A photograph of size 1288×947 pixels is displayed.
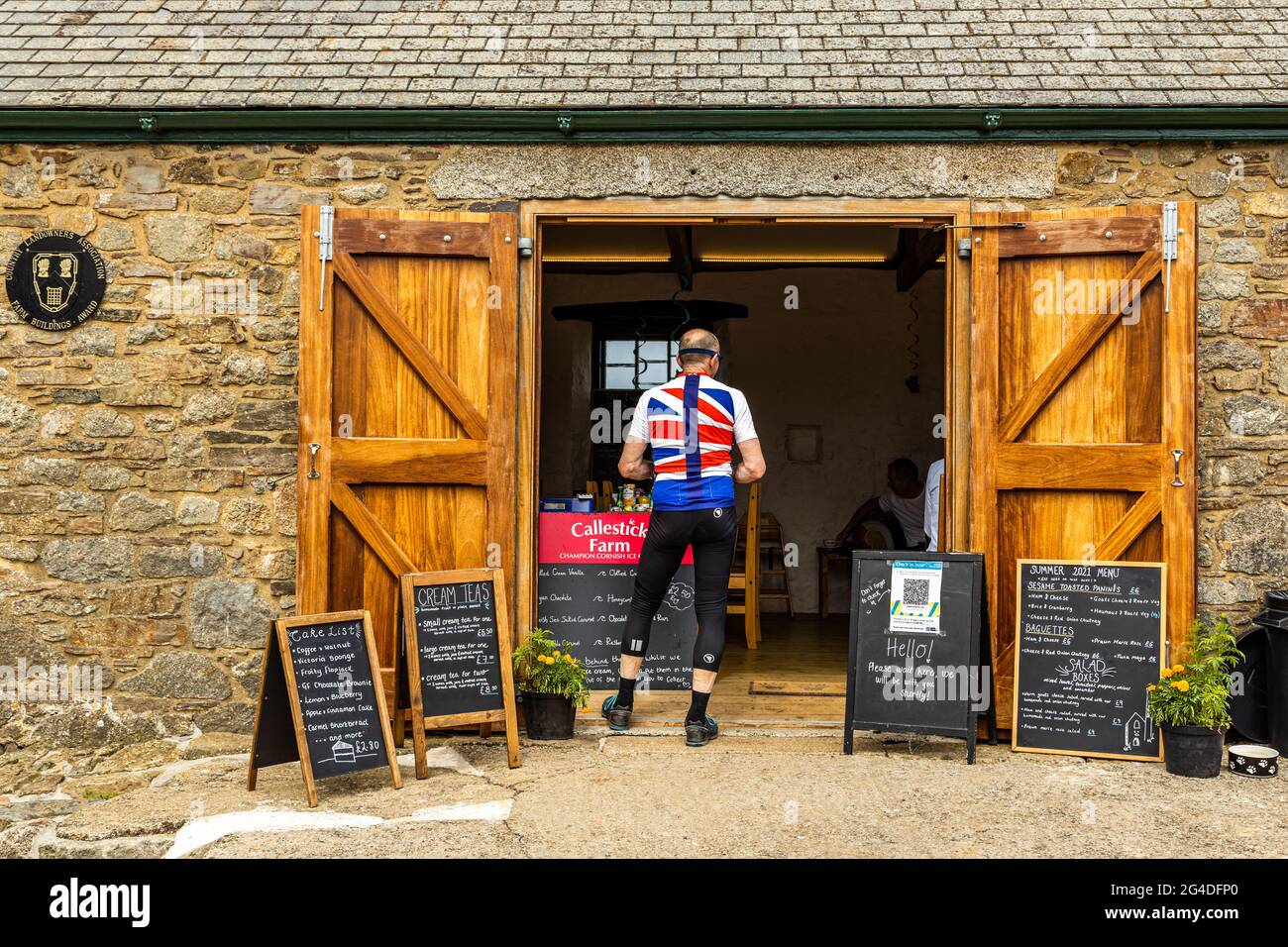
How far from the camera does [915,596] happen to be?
18.2 ft

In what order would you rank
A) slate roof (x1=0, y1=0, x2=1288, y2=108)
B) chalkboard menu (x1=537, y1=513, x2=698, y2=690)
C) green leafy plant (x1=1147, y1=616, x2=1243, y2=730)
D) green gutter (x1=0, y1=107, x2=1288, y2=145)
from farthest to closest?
1. chalkboard menu (x1=537, y1=513, x2=698, y2=690)
2. slate roof (x1=0, y1=0, x2=1288, y2=108)
3. green gutter (x1=0, y1=107, x2=1288, y2=145)
4. green leafy plant (x1=1147, y1=616, x2=1243, y2=730)

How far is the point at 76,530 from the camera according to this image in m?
6.01

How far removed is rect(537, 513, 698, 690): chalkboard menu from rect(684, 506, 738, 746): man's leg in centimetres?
83

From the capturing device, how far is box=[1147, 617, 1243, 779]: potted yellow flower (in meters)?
5.10

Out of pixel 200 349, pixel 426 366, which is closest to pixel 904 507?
pixel 426 366

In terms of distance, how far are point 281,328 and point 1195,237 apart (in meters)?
4.58

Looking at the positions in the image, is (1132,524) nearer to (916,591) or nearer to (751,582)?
(916,591)

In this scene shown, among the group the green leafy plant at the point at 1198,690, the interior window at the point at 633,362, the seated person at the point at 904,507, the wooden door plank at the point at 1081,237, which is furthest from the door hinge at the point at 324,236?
the interior window at the point at 633,362

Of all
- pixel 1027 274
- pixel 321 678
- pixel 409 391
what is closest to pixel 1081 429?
pixel 1027 274

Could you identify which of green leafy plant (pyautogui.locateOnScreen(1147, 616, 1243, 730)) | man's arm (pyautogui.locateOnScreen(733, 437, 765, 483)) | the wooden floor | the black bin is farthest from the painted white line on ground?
the black bin

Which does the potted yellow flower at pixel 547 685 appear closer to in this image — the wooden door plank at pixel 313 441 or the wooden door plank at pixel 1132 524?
the wooden door plank at pixel 313 441

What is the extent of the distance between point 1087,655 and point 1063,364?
143cm

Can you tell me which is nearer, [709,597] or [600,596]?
[709,597]

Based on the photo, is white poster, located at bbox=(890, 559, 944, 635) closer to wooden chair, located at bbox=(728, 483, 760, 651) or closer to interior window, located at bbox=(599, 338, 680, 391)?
wooden chair, located at bbox=(728, 483, 760, 651)
